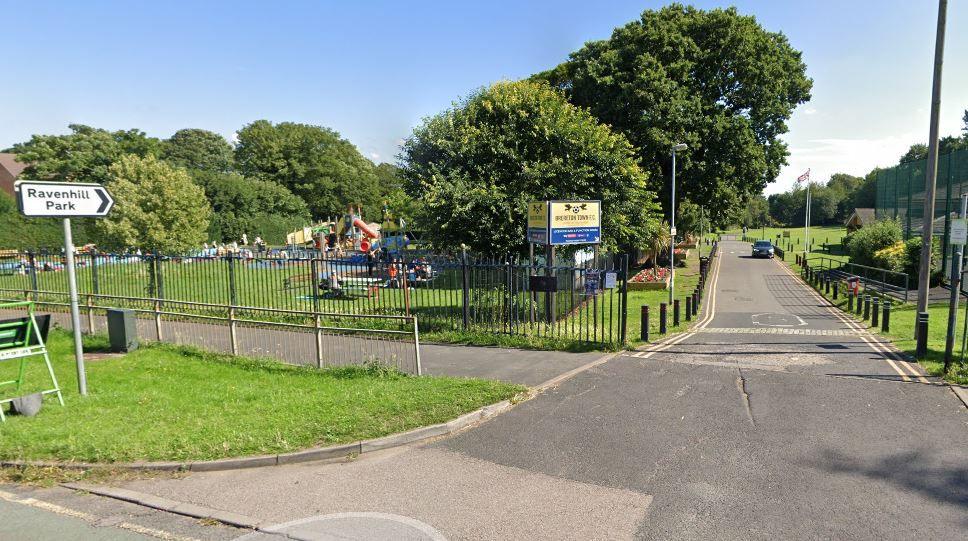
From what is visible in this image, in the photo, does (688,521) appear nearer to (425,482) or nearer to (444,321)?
(425,482)

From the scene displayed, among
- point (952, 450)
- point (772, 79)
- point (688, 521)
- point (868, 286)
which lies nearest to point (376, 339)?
point (688, 521)

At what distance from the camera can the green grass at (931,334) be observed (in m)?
9.26

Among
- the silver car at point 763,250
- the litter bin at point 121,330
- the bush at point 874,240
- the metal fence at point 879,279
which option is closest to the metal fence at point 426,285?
the litter bin at point 121,330

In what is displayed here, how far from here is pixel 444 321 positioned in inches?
539

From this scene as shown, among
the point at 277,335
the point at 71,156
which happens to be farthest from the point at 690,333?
the point at 71,156

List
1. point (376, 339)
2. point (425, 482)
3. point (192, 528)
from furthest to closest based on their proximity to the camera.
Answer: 1. point (376, 339)
2. point (425, 482)
3. point (192, 528)

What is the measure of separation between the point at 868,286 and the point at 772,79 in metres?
13.2

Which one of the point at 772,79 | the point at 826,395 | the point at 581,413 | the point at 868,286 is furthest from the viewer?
the point at 772,79

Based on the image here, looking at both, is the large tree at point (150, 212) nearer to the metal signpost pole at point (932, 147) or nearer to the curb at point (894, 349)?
the curb at point (894, 349)

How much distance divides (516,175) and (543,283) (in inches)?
199

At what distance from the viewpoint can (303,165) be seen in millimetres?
69938

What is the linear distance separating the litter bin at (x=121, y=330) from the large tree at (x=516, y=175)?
7.50 metres

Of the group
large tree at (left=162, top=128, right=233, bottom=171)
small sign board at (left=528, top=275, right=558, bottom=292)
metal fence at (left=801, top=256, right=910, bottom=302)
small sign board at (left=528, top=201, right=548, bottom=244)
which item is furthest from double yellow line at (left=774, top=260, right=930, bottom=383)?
large tree at (left=162, top=128, right=233, bottom=171)

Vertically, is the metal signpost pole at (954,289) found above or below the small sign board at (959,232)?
below
